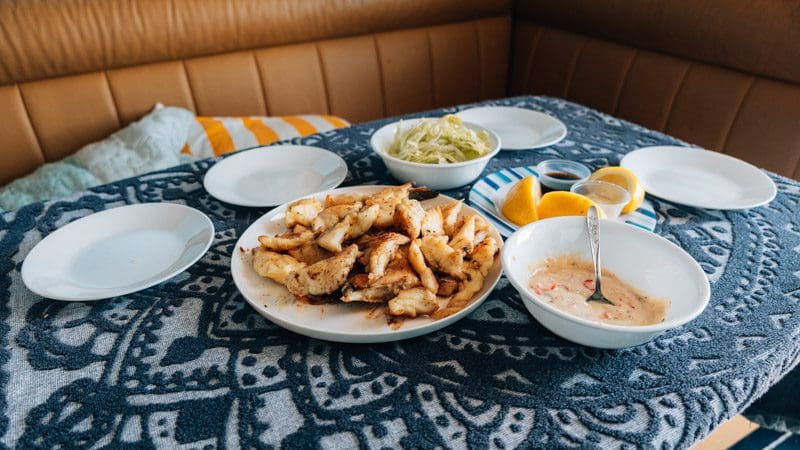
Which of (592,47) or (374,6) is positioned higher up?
(374,6)

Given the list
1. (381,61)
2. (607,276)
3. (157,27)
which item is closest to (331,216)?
(607,276)

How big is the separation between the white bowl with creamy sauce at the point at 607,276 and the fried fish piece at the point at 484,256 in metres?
0.06

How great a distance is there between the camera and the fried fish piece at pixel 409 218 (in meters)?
0.97

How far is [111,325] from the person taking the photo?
2.91 ft

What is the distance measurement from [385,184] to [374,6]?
63.3 inches

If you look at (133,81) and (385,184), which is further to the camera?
(133,81)

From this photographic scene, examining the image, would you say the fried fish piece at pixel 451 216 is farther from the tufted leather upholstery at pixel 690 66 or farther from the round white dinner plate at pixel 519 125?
the tufted leather upholstery at pixel 690 66

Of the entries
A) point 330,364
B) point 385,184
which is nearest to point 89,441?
point 330,364

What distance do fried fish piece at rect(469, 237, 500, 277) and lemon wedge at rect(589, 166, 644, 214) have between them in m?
0.40

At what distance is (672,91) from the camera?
2.39 m

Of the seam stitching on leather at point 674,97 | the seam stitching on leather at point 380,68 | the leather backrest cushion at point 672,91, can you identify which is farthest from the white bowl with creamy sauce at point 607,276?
the seam stitching on leather at point 380,68

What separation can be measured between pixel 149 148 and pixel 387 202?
4.51ft

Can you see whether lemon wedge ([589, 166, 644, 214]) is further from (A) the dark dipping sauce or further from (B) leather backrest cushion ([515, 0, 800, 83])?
(B) leather backrest cushion ([515, 0, 800, 83])

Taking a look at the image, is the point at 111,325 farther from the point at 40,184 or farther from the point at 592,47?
the point at 592,47
